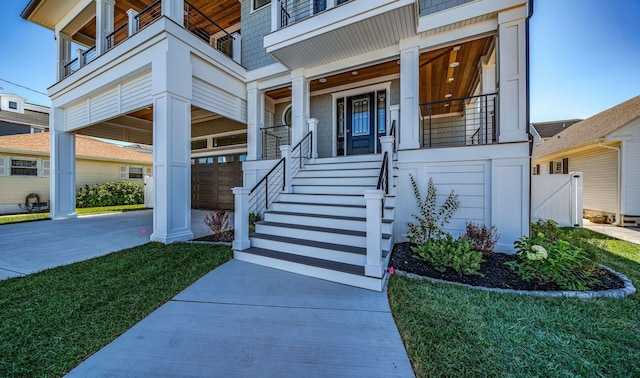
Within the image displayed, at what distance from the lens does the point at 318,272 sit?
11.1 ft

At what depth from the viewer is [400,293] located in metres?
2.85

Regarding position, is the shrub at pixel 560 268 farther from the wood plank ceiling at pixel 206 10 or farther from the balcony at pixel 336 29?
the wood plank ceiling at pixel 206 10

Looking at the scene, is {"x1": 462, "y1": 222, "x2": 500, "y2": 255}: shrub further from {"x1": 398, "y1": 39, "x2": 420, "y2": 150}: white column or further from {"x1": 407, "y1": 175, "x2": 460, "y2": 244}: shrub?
{"x1": 398, "y1": 39, "x2": 420, "y2": 150}: white column

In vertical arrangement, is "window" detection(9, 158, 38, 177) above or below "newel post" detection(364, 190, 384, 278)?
above

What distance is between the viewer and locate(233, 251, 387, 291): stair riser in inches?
119

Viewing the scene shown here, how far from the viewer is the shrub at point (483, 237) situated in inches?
161

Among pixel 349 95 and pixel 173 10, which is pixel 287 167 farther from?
pixel 173 10

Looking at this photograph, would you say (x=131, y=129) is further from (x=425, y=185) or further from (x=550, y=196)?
(x=550, y=196)

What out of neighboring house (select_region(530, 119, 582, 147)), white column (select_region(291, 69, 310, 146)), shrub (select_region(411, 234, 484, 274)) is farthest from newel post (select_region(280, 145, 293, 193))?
neighboring house (select_region(530, 119, 582, 147))

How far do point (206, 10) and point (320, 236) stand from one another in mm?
8481

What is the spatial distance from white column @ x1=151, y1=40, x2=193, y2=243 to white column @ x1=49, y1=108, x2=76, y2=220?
6.00 metres

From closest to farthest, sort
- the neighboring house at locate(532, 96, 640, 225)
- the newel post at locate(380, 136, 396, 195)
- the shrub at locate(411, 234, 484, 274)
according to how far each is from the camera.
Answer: the shrub at locate(411, 234, 484, 274) < the newel post at locate(380, 136, 396, 195) < the neighboring house at locate(532, 96, 640, 225)

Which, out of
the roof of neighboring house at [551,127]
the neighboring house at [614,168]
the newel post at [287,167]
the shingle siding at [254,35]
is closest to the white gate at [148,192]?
the shingle siding at [254,35]

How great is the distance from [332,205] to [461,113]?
728 centimetres
